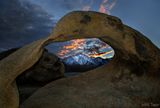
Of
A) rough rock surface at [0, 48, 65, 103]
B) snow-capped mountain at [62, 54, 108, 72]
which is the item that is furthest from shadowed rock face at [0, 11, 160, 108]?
snow-capped mountain at [62, 54, 108, 72]

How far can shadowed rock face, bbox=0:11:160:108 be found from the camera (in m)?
3.77

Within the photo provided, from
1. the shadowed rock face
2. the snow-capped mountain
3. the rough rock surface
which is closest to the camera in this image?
the shadowed rock face

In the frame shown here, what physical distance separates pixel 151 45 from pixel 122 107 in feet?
4.33

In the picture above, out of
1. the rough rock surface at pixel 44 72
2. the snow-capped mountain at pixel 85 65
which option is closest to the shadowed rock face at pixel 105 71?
the rough rock surface at pixel 44 72

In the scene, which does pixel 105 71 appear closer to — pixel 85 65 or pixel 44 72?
pixel 44 72

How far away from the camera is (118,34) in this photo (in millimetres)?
4125

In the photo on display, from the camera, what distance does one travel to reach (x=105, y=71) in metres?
4.98

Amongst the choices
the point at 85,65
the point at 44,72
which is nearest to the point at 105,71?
the point at 44,72

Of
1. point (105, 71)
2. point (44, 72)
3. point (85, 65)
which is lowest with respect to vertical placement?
point (85, 65)

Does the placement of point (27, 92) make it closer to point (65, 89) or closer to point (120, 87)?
point (65, 89)

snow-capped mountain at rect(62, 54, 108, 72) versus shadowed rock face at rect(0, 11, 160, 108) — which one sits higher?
shadowed rock face at rect(0, 11, 160, 108)

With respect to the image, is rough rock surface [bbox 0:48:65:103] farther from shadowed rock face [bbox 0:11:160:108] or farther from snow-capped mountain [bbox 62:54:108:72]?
snow-capped mountain [bbox 62:54:108:72]

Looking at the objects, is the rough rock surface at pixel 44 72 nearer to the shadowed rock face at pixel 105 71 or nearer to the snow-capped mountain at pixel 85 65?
the shadowed rock face at pixel 105 71

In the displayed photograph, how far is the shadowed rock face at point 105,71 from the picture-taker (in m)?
3.77
